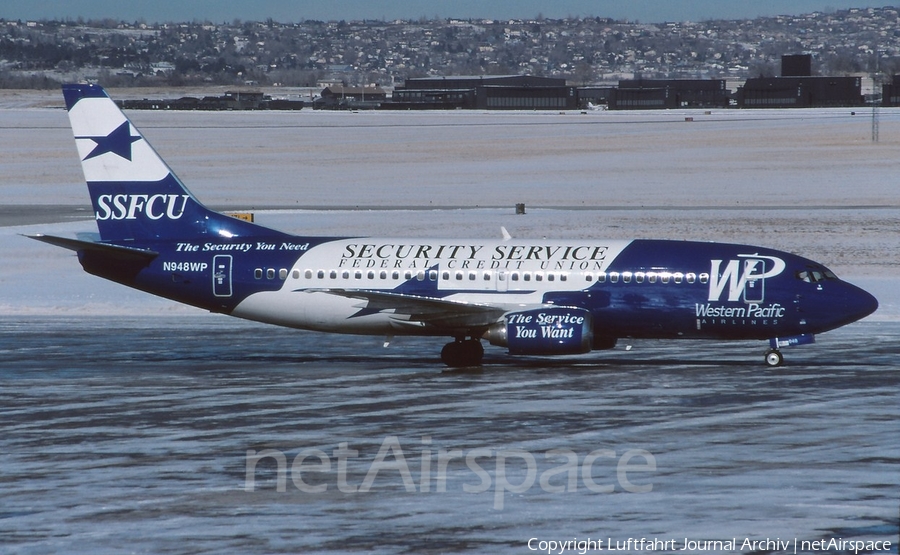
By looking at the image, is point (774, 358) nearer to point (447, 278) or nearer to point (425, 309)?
point (447, 278)

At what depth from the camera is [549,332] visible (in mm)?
36781

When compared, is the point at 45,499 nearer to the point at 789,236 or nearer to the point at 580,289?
the point at 580,289

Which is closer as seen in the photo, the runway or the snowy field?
the runway

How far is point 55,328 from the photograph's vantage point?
156 ft

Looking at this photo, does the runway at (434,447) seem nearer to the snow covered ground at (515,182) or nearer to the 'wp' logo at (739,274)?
the 'wp' logo at (739,274)

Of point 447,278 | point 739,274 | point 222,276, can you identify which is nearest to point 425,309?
point 447,278

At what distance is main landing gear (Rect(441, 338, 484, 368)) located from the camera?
39312 millimetres

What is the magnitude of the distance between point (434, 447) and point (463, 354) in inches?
473

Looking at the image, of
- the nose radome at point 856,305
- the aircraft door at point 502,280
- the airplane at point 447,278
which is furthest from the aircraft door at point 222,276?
the nose radome at point 856,305

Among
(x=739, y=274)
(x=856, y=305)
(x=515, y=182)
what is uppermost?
(x=739, y=274)

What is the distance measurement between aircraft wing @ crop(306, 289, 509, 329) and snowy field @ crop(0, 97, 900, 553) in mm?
1561

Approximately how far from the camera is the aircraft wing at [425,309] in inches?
1489

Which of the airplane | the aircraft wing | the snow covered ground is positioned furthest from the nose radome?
the snow covered ground

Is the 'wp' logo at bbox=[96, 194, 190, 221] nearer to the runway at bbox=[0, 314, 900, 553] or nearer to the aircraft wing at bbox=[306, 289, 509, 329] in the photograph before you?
the runway at bbox=[0, 314, 900, 553]
